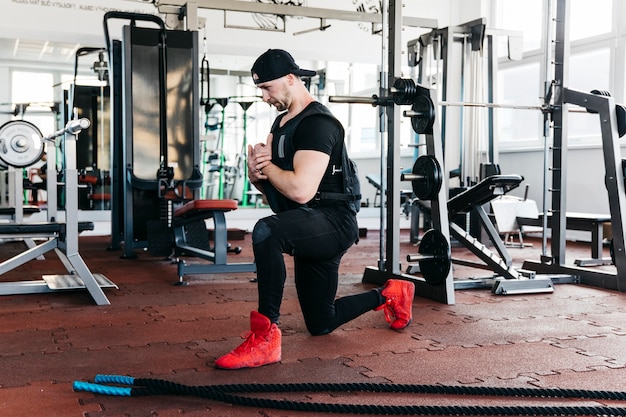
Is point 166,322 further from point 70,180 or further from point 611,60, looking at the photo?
point 611,60

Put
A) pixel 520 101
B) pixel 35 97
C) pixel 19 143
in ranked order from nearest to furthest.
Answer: pixel 19 143 → pixel 35 97 → pixel 520 101

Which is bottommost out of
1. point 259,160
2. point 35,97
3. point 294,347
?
point 294,347

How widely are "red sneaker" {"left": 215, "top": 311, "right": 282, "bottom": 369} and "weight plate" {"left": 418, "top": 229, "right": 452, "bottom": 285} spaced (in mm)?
1449

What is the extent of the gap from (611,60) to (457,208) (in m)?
3.58

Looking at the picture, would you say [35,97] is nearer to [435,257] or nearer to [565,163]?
[435,257]

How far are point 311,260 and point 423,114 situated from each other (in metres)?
1.47

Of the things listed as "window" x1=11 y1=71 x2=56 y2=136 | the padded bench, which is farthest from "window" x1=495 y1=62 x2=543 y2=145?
"window" x1=11 y1=71 x2=56 y2=136

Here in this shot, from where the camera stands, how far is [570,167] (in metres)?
7.19

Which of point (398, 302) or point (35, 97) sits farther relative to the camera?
point (35, 97)

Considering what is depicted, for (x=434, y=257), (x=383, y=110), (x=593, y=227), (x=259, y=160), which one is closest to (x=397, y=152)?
(x=383, y=110)

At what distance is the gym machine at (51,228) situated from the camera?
11.4ft

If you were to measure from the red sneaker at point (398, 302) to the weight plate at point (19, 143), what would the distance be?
228cm

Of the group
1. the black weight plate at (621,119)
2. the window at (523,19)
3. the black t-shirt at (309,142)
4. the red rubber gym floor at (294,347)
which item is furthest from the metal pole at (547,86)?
the window at (523,19)

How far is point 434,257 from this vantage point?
3646 mm
